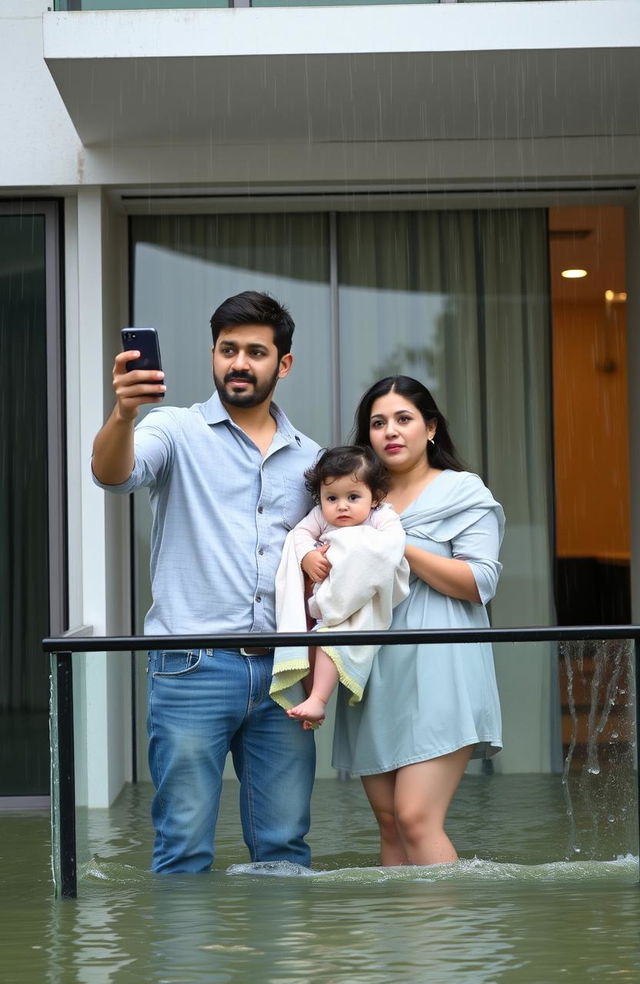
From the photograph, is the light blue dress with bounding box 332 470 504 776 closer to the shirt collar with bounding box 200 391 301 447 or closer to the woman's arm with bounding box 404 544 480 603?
the woman's arm with bounding box 404 544 480 603

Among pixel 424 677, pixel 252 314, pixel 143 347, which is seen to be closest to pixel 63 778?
pixel 424 677

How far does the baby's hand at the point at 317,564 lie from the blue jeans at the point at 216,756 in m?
0.33

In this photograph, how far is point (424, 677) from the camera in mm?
4195

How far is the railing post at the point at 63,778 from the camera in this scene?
4273mm

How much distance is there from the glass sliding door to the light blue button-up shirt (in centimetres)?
344

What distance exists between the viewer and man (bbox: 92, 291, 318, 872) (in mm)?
4074

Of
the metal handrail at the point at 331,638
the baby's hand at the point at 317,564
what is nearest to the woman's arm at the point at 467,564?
the metal handrail at the point at 331,638

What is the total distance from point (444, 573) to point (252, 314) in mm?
1032

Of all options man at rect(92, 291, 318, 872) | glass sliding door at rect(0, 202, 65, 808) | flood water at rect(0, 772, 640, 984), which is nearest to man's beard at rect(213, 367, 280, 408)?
man at rect(92, 291, 318, 872)

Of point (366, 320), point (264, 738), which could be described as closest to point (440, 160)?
point (366, 320)

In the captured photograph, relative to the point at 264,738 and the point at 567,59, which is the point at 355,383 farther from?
the point at 264,738

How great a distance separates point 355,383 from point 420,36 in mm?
2286

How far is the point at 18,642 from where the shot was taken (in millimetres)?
7520

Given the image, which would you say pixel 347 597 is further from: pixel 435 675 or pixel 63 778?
pixel 63 778
